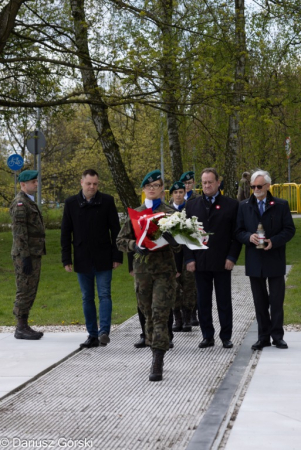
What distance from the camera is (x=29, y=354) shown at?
28.8ft

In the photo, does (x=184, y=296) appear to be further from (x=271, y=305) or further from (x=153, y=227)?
(x=153, y=227)

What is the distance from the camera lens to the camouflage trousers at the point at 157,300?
7.66 m

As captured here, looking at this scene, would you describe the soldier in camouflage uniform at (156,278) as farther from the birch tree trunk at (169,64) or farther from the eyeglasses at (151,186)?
the birch tree trunk at (169,64)

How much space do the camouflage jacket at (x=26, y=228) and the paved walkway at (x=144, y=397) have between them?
111 cm

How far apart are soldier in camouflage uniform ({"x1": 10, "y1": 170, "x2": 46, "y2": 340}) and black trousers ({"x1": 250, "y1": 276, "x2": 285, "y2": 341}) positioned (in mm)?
2696

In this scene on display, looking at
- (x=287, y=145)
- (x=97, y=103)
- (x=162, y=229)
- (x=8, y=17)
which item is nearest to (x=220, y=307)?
(x=162, y=229)

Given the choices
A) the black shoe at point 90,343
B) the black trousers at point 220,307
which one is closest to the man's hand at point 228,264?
the black trousers at point 220,307

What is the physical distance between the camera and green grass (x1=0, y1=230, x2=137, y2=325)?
11.6 meters

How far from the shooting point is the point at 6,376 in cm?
766

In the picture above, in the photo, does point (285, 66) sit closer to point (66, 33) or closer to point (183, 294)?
point (66, 33)

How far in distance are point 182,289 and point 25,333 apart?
6.64 feet

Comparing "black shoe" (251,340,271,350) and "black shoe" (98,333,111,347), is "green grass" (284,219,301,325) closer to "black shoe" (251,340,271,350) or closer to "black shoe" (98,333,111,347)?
"black shoe" (251,340,271,350)

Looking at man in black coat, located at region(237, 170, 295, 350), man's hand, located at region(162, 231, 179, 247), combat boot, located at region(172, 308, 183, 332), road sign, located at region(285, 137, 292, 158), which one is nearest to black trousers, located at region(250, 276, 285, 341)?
man in black coat, located at region(237, 170, 295, 350)

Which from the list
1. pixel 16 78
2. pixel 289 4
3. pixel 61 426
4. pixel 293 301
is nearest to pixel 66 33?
pixel 16 78
